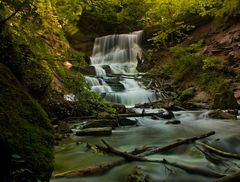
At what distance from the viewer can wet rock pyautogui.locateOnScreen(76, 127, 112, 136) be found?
8.27m

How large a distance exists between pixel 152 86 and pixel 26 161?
14232 mm

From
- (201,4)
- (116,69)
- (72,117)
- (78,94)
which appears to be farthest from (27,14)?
(116,69)

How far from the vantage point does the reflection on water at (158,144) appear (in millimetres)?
5172

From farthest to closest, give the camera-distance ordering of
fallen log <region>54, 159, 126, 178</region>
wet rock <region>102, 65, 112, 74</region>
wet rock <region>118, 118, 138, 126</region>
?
1. wet rock <region>102, 65, 112, 74</region>
2. wet rock <region>118, 118, 138, 126</region>
3. fallen log <region>54, 159, 126, 178</region>

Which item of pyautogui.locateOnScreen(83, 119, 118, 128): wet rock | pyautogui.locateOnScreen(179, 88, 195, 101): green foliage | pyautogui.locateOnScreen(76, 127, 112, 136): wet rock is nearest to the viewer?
pyautogui.locateOnScreen(76, 127, 112, 136): wet rock

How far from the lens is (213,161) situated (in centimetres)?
582

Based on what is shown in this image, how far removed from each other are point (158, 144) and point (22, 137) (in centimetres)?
447

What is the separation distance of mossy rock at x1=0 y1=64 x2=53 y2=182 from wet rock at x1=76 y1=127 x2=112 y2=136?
4.04 m

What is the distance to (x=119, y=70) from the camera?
74.1 ft

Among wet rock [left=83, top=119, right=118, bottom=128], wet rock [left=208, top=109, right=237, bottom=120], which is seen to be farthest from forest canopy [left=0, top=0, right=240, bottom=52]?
wet rock [left=208, top=109, right=237, bottom=120]

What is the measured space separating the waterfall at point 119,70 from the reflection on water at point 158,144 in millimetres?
4403

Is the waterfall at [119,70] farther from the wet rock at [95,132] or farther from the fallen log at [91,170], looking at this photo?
the fallen log at [91,170]

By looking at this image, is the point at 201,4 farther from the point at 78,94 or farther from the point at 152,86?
the point at 78,94

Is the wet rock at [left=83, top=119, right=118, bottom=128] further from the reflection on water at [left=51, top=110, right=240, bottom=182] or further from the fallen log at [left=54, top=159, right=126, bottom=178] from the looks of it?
the fallen log at [left=54, top=159, right=126, bottom=178]
